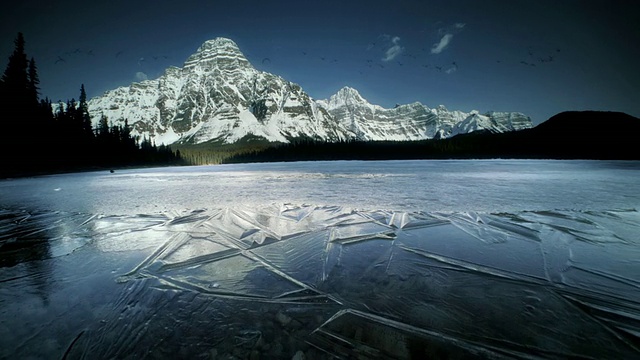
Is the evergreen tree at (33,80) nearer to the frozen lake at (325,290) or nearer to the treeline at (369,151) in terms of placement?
the frozen lake at (325,290)

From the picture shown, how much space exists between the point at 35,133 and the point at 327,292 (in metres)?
59.3

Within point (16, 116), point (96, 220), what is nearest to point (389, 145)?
point (16, 116)

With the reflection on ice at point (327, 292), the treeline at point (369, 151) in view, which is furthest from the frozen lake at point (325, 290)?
the treeline at point (369, 151)

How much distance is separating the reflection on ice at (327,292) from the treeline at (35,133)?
1884 inches

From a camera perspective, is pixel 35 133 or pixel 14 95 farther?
pixel 35 133

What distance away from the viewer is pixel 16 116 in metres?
38.3

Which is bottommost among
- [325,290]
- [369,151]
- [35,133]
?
[325,290]

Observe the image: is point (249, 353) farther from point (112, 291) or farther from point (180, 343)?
point (112, 291)

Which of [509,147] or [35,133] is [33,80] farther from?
[509,147]

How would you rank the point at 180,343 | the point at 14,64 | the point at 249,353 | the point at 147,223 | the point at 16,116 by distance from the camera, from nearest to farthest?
the point at 249,353, the point at 180,343, the point at 147,223, the point at 16,116, the point at 14,64

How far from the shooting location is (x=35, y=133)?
4075 centimetres

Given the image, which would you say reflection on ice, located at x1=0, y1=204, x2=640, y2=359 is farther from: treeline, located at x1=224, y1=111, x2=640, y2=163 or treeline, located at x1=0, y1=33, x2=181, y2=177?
treeline, located at x1=224, y1=111, x2=640, y2=163

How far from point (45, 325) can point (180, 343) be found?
56.3 inches

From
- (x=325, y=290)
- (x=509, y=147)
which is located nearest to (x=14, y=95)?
(x=325, y=290)
